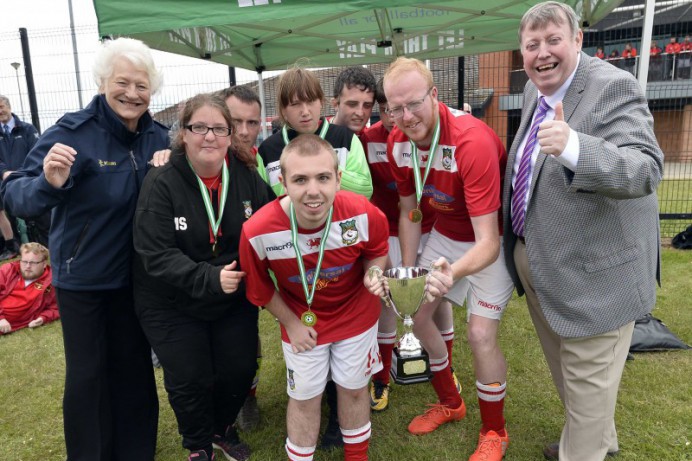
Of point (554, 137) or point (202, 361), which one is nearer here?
point (554, 137)

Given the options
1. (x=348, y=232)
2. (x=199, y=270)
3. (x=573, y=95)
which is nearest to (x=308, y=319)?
(x=348, y=232)

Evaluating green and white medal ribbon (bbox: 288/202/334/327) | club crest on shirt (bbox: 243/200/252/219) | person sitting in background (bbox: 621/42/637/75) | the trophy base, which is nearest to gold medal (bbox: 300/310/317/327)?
green and white medal ribbon (bbox: 288/202/334/327)

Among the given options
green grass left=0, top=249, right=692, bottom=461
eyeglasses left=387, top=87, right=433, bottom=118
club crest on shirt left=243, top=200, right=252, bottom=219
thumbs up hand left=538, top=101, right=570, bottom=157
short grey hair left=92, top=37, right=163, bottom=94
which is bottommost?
green grass left=0, top=249, right=692, bottom=461

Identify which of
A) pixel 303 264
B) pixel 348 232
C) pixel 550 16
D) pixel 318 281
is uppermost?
pixel 550 16

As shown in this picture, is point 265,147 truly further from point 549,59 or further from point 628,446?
point 628,446

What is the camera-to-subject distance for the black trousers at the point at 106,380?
2.51 m

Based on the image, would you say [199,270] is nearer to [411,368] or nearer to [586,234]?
[411,368]

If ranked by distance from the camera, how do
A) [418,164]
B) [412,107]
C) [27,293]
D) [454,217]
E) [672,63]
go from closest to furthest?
[412,107] < [418,164] < [454,217] < [27,293] < [672,63]

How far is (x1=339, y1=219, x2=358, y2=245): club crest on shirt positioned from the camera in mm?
2422

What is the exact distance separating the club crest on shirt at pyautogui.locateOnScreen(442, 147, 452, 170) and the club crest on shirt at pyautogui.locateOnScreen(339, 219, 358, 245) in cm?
67

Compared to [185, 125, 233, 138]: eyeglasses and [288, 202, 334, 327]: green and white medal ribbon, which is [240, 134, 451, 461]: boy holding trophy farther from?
[185, 125, 233, 138]: eyeglasses

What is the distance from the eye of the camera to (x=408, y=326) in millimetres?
2373

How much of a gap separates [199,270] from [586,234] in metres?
1.80

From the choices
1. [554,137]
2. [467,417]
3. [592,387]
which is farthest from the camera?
[467,417]
